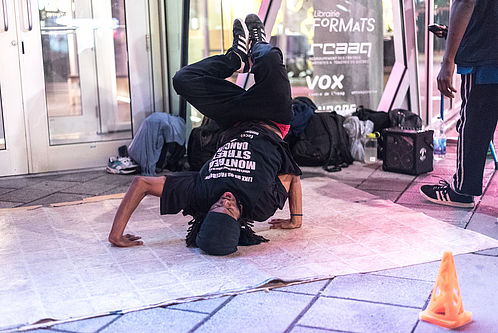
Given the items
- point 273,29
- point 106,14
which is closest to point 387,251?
point 273,29

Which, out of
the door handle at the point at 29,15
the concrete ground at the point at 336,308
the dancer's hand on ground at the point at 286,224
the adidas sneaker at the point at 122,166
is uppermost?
the door handle at the point at 29,15

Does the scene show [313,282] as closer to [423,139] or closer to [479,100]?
[479,100]

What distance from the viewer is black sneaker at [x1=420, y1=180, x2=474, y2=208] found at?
3820mm

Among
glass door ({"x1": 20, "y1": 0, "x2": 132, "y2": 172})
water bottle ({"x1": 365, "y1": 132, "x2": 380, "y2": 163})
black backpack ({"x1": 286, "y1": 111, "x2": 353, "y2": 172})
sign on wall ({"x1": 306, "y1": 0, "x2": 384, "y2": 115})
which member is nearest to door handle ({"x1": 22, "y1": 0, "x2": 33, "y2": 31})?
glass door ({"x1": 20, "y1": 0, "x2": 132, "y2": 172})

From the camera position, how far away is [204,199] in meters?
3.03

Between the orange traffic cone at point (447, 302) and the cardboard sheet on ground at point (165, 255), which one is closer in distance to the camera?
the orange traffic cone at point (447, 302)

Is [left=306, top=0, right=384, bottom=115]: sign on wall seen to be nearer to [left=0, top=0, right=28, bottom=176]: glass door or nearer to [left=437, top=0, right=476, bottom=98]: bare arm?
[left=437, top=0, right=476, bottom=98]: bare arm

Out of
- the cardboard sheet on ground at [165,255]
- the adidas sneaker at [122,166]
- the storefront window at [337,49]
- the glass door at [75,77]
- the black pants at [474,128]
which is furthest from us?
the storefront window at [337,49]

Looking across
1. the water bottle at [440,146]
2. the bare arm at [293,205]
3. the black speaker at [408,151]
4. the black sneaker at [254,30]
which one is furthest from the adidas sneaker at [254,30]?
the water bottle at [440,146]

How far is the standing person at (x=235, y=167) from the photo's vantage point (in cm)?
297

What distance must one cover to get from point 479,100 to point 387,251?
1132 millimetres

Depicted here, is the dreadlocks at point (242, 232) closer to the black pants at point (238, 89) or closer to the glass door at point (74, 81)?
the black pants at point (238, 89)

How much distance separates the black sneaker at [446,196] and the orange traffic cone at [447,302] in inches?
65.1

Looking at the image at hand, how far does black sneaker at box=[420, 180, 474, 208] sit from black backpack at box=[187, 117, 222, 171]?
1.67m
